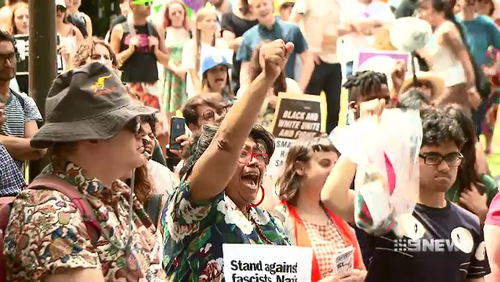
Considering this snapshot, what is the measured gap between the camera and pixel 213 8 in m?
8.36

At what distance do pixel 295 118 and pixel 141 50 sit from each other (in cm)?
325

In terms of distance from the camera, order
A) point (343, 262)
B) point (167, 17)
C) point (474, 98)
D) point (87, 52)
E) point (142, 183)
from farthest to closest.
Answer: point (167, 17) → point (474, 98) → point (87, 52) → point (142, 183) → point (343, 262)

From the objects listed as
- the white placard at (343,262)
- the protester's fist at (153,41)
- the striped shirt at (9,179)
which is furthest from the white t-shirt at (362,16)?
the striped shirt at (9,179)

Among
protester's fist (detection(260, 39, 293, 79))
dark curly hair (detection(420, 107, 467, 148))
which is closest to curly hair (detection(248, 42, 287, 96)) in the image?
dark curly hair (detection(420, 107, 467, 148))

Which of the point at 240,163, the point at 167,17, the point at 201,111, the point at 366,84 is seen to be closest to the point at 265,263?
the point at 240,163

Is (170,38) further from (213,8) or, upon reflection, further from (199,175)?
(199,175)

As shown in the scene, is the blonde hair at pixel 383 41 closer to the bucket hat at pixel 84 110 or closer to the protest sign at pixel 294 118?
the protest sign at pixel 294 118

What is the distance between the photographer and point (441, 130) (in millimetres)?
3650

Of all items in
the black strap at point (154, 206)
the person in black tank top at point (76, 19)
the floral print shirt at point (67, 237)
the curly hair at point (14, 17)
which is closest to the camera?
the floral print shirt at point (67, 237)

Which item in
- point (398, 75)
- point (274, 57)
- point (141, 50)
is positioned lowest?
point (141, 50)

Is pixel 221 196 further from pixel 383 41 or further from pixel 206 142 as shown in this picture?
pixel 383 41

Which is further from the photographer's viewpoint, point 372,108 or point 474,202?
point 372,108

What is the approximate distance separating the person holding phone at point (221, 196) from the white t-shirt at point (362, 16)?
5.17 metres

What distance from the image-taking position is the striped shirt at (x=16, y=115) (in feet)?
14.7
